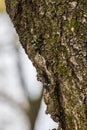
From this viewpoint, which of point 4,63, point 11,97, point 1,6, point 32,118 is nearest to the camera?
point 1,6

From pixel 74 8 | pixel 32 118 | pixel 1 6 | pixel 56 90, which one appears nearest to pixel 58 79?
pixel 56 90

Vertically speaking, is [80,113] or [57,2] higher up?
[57,2]

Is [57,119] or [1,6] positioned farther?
[1,6]

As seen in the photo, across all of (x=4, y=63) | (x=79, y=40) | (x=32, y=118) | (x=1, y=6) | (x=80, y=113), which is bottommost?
(x=80, y=113)

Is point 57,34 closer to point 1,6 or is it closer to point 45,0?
point 45,0

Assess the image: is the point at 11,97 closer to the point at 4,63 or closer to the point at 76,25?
the point at 4,63

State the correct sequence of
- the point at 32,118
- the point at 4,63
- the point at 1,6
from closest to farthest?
the point at 1,6
the point at 32,118
the point at 4,63
